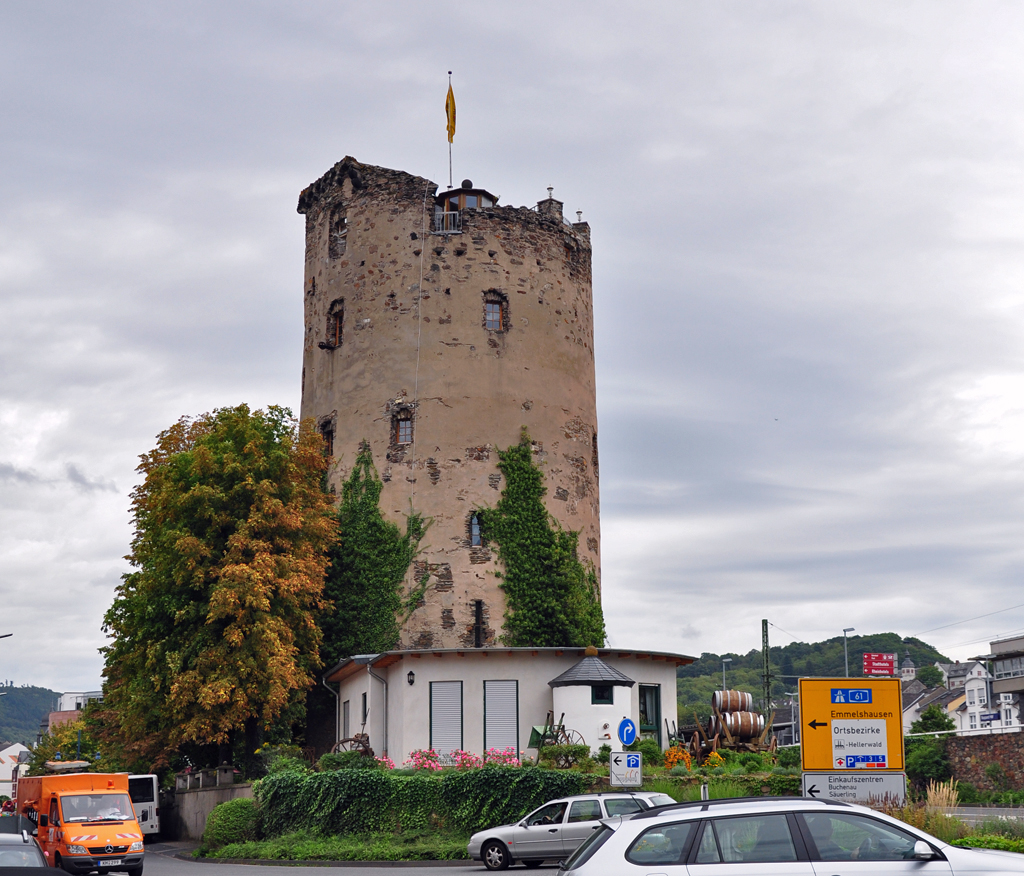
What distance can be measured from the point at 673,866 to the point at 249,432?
106ft

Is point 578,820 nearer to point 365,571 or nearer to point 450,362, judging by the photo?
point 365,571

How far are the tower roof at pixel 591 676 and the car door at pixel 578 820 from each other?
40.7 feet

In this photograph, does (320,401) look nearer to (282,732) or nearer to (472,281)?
(472,281)

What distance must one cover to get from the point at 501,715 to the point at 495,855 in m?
13.2

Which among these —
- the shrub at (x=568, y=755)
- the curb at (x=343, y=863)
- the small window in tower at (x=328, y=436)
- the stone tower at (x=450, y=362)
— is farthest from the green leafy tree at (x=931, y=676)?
the curb at (x=343, y=863)

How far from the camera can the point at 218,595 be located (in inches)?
1452

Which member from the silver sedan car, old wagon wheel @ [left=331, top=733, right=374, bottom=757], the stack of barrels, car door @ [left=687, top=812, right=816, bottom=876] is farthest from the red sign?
car door @ [left=687, top=812, right=816, bottom=876]

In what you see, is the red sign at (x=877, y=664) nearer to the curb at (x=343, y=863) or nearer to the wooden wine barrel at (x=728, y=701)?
the wooden wine barrel at (x=728, y=701)

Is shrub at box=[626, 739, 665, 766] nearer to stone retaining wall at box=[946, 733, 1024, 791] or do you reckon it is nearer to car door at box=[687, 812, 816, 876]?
stone retaining wall at box=[946, 733, 1024, 791]

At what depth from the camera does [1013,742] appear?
47750mm

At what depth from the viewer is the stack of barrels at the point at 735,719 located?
38500mm

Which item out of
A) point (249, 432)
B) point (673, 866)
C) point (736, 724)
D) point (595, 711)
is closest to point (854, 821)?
point (673, 866)

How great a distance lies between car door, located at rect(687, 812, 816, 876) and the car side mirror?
3.23ft

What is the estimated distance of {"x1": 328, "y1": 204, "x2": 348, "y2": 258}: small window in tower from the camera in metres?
50.8
